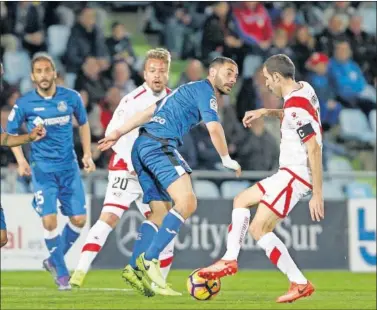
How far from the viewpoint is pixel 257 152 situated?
61.6ft

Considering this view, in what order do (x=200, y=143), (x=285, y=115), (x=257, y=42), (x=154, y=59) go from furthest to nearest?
1. (x=257, y=42)
2. (x=200, y=143)
3. (x=154, y=59)
4. (x=285, y=115)

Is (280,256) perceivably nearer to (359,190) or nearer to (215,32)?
(359,190)

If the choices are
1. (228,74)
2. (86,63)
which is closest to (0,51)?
(86,63)

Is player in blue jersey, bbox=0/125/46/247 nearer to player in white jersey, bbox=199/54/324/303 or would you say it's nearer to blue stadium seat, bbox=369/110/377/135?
player in white jersey, bbox=199/54/324/303

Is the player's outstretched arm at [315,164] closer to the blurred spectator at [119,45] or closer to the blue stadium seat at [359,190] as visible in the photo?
the blue stadium seat at [359,190]

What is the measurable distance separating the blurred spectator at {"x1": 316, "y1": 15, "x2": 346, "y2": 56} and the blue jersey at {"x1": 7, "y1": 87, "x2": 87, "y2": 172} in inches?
343

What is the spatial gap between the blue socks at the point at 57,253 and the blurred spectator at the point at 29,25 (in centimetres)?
643

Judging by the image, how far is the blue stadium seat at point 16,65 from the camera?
1964 centimetres

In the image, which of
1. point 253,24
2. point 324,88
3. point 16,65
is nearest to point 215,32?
point 253,24

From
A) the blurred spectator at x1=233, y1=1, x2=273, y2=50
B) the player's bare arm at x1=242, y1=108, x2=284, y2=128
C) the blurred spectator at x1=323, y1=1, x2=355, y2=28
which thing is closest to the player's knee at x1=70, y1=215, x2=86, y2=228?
the player's bare arm at x1=242, y1=108, x2=284, y2=128

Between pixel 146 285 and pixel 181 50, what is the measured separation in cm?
1031

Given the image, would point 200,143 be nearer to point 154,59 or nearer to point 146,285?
point 154,59

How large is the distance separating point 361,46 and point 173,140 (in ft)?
36.7

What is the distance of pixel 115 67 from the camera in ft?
64.3
